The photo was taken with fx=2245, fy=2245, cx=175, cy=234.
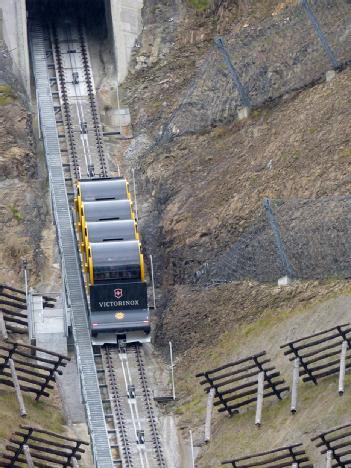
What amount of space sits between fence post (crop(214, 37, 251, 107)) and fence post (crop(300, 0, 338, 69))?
425 cm

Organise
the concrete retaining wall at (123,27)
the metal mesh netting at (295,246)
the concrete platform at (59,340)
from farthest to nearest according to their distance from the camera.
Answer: the concrete retaining wall at (123,27)
the metal mesh netting at (295,246)
the concrete platform at (59,340)

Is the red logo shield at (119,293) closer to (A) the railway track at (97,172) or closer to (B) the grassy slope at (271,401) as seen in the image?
(A) the railway track at (97,172)

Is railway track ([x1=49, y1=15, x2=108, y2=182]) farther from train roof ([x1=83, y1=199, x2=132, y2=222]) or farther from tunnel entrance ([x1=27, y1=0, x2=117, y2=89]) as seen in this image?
train roof ([x1=83, y1=199, x2=132, y2=222])

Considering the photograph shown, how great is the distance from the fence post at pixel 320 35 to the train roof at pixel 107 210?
1241 centimetres

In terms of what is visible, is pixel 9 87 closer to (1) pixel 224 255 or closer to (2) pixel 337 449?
(1) pixel 224 255

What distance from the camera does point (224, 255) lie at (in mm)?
95000

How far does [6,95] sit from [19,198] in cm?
859

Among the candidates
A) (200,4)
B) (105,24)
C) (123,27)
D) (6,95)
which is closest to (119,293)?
(6,95)

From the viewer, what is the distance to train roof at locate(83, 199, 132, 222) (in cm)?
9600

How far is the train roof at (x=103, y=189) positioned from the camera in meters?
97.8

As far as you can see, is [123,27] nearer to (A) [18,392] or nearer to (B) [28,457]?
(A) [18,392]

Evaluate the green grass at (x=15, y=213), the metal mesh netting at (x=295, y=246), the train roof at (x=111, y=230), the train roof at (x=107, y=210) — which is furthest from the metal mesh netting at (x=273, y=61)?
the train roof at (x=111, y=230)

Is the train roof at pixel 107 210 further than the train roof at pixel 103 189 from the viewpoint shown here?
No

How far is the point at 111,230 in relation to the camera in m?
94.8
